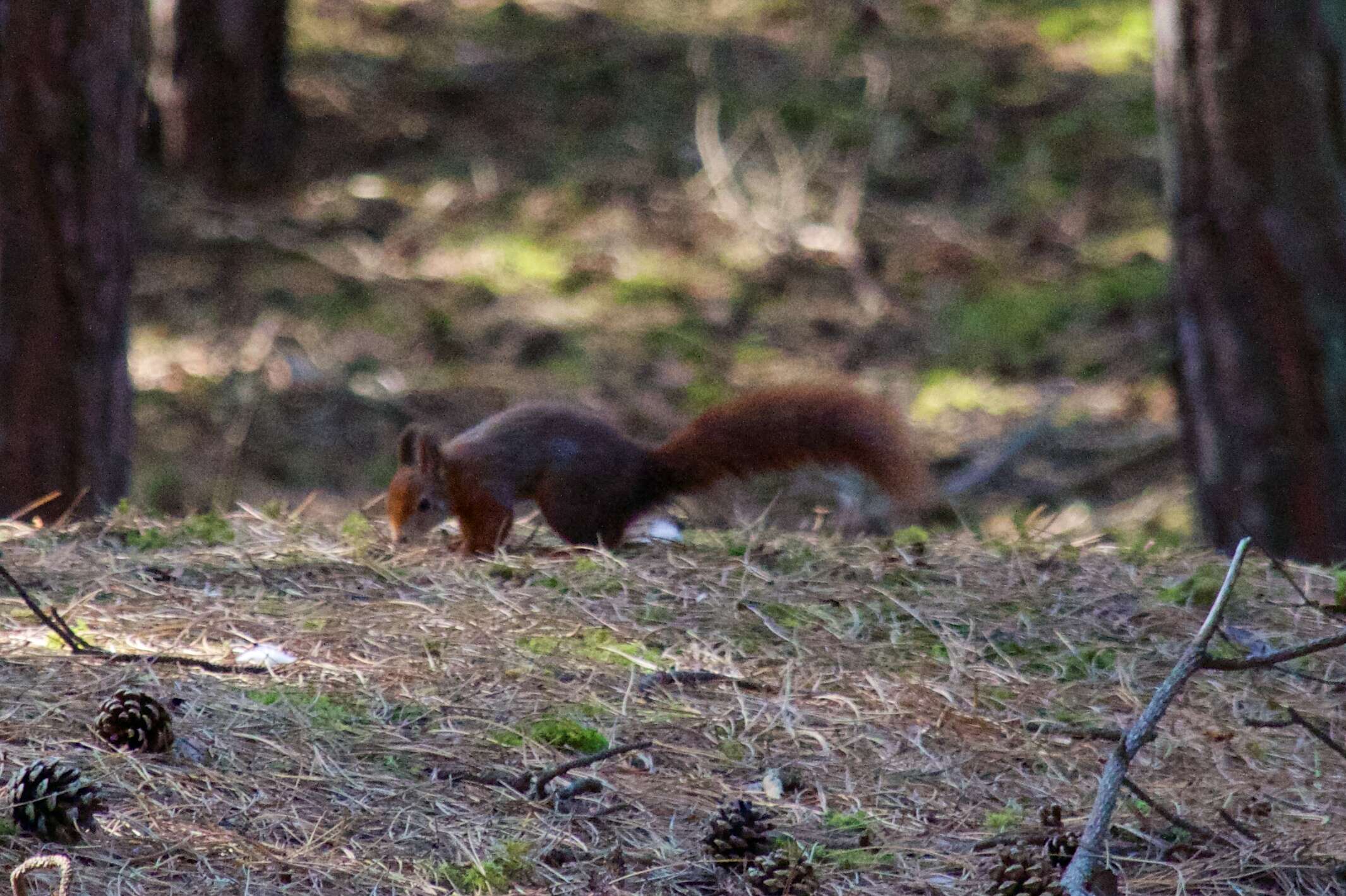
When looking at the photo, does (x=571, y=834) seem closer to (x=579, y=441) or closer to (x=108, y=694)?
(x=108, y=694)

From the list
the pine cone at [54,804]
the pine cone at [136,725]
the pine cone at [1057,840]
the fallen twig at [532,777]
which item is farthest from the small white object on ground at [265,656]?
the pine cone at [1057,840]

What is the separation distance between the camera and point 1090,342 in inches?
316

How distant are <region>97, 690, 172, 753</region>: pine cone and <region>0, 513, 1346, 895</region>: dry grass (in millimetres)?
34

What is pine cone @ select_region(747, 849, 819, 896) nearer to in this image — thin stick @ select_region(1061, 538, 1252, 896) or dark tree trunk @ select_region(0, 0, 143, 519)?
thin stick @ select_region(1061, 538, 1252, 896)

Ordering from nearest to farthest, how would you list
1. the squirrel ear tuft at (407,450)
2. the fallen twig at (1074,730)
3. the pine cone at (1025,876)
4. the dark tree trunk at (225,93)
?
the pine cone at (1025,876) < the fallen twig at (1074,730) < the squirrel ear tuft at (407,450) < the dark tree trunk at (225,93)

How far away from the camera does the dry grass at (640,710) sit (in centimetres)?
207

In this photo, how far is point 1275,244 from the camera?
4898 mm

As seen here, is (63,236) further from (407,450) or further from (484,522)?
(484,522)

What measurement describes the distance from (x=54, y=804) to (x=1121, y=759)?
1375mm

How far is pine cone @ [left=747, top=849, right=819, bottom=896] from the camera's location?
1.98 m

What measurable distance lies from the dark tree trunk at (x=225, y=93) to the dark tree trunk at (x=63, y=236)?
5.12m

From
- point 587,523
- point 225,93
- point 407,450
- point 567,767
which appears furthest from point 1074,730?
point 225,93

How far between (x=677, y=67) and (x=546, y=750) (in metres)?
9.00

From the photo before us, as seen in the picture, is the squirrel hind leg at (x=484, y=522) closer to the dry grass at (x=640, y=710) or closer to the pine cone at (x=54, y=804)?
the dry grass at (x=640, y=710)
